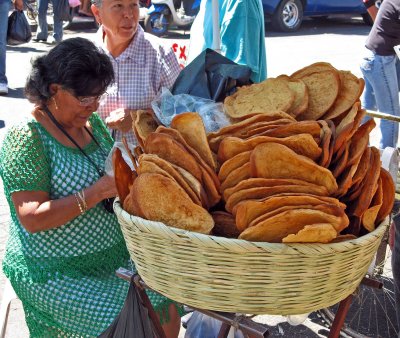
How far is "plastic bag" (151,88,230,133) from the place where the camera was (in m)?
1.54

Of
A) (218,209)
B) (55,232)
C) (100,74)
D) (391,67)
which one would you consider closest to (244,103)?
(218,209)

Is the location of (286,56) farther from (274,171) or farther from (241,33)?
(274,171)

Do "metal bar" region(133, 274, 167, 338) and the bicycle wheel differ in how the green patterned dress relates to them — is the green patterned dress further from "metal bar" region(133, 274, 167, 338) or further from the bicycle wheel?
the bicycle wheel

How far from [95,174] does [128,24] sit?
2.55 ft

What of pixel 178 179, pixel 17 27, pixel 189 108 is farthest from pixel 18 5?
pixel 178 179

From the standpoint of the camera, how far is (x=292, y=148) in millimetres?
1331

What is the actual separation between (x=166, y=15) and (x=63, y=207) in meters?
10.2

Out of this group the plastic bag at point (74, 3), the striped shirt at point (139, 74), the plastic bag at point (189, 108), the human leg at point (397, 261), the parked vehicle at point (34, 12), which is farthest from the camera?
the plastic bag at point (74, 3)

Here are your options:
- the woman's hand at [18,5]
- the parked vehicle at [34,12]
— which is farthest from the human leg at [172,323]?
the parked vehicle at [34,12]

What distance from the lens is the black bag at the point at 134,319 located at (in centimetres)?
176

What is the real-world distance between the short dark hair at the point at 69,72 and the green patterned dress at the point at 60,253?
126 millimetres

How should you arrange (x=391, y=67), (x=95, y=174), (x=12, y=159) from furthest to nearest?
1. (x=391, y=67)
2. (x=95, y=174)
3. (x=12, y=159)

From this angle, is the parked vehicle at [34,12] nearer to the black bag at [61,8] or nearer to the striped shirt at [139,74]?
the black bag at [61,8]

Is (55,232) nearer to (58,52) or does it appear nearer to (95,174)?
(95,174)
